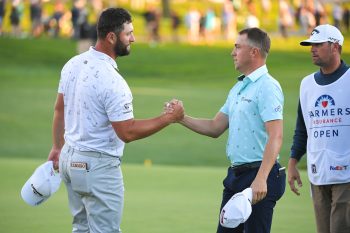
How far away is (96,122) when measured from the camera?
23.7 ft

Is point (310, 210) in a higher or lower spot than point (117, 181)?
lower

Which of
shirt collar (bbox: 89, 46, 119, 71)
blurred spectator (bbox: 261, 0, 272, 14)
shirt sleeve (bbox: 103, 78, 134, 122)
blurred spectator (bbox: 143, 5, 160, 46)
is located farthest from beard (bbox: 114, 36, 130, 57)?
blurred spectator (bbox: 261, 0, 272, 14)

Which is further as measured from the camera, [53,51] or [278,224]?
[53,51]

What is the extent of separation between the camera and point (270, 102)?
24.1 feet

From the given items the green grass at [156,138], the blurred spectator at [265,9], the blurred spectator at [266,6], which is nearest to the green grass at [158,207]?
the green grass at [156,138]

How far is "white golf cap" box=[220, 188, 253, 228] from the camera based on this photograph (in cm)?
686

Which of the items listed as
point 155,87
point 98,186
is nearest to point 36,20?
point 155,87

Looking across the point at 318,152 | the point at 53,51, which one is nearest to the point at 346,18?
the point at 53,51

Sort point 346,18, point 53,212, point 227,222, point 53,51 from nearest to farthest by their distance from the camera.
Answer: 1. point 227,222
2. point 53,212
3. point 53,51
4. point 346,18

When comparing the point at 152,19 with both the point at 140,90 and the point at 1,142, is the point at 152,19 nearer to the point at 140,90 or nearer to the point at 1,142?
the point at 140,90

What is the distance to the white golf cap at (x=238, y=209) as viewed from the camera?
22.5 ft

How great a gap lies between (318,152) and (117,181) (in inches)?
65.4

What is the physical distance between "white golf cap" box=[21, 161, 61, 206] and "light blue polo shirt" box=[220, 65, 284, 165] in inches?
59.6

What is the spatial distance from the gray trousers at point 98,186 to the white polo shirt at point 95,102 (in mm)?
80
